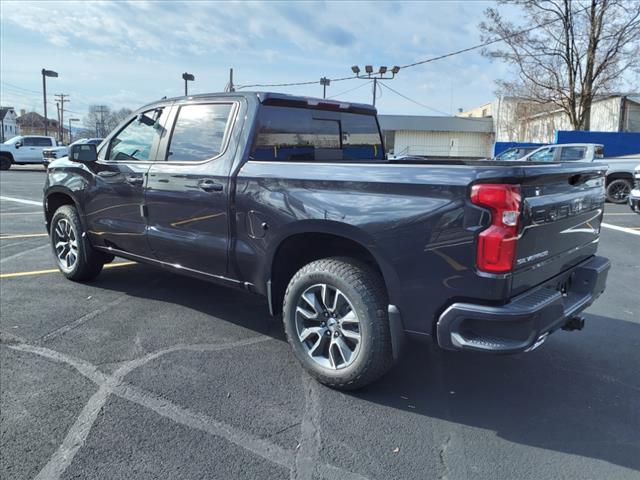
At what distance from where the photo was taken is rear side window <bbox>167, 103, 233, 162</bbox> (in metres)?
4.06

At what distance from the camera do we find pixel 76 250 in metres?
5.52

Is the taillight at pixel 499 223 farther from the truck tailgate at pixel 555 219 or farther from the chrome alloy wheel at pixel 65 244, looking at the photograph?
the chrome alloy wheel at pixel 65 244

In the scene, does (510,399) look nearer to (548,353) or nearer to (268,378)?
(548,353)

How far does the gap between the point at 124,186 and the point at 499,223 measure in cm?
338

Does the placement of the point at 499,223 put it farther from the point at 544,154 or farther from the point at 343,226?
the point at 544,154

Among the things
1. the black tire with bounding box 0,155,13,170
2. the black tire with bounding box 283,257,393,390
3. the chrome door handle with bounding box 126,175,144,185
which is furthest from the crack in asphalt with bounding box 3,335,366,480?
the black tire with bounding box 0,155,13,170

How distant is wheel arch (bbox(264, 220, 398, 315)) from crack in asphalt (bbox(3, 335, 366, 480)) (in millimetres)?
736

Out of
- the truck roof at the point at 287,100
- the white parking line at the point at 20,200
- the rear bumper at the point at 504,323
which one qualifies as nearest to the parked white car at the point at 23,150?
the white parking line at the point at 20,200

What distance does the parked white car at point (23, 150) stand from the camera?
89.7 feet

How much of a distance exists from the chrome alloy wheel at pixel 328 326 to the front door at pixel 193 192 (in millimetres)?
847

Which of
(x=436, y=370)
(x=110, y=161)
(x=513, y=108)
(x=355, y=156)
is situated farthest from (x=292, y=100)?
(x=513, y=108)

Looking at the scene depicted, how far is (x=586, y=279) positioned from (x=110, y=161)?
4164 millimetres

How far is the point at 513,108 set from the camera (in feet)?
123

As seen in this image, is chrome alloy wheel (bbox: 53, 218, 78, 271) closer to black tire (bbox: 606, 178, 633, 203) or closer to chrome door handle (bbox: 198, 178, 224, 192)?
chrome door handle (bbox: 198, 178, 224, 192)
